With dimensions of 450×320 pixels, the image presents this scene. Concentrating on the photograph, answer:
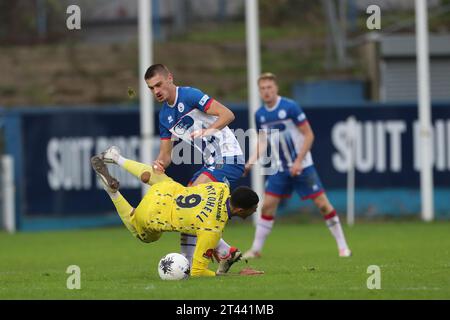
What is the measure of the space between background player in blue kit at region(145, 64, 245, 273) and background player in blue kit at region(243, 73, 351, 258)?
10.00ft

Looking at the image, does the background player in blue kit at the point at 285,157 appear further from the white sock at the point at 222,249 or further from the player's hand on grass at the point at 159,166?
the white sock at the point at 222,249

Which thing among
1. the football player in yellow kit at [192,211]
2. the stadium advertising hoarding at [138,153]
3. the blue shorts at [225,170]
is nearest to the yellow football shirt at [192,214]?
the football player in yellow kit at [192,211]

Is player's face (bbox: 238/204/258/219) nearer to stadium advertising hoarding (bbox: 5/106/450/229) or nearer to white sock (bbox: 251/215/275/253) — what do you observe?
white sock (bbox: 251/215/275/253)

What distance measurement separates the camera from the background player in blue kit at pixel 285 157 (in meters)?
16.4

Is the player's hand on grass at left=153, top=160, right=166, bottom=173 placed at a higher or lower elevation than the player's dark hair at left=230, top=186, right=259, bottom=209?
higher

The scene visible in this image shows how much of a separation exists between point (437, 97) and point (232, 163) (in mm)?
19037

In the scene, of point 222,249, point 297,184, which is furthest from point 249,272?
point 297,184

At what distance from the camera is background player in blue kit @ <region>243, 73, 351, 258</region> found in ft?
53.8

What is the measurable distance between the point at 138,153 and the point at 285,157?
9003 millimetres

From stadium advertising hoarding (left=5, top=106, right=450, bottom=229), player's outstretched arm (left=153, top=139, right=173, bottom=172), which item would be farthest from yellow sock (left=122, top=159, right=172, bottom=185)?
stadium advertising hoarding (left=5, top=106, right=450, bottom=229)

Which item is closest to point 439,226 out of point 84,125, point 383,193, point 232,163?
point 383,193

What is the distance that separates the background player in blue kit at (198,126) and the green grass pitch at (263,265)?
1.14m

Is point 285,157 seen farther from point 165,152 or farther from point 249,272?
point 249,272

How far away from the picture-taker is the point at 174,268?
11.7 meters
